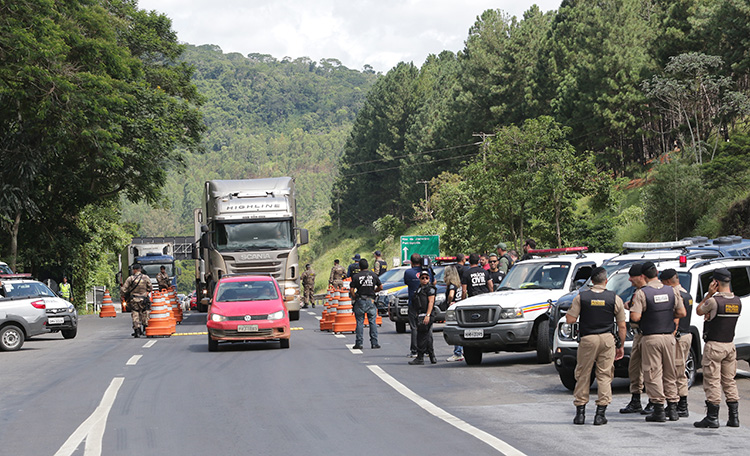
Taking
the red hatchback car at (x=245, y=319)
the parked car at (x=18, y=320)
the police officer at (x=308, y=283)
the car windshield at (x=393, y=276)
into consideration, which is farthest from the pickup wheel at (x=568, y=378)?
the police officer at (x=308, y=283)

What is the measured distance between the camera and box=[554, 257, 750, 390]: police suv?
12875 millimetres

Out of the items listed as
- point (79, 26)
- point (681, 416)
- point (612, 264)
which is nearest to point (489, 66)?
point (79, 26)

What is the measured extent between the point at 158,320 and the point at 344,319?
5.17m

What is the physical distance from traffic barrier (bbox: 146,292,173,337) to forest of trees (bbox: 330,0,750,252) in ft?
72.5

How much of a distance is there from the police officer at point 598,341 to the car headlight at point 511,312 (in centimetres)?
592

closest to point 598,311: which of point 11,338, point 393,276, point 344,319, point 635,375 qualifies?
point 635,375

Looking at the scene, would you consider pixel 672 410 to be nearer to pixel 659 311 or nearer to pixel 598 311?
pixel 659 311

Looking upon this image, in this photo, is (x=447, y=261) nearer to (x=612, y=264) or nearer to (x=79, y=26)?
(x=612, y=264)

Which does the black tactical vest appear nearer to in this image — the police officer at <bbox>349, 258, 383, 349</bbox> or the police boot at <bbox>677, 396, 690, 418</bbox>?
the police boot at <bbox>677, 396, 690, 418</bbox>

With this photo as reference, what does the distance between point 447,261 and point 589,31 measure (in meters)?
45.5

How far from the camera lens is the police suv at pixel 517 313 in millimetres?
16344

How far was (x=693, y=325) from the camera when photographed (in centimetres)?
1307

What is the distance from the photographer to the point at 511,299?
1667cm

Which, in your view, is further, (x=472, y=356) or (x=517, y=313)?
(x=472, y=356)
